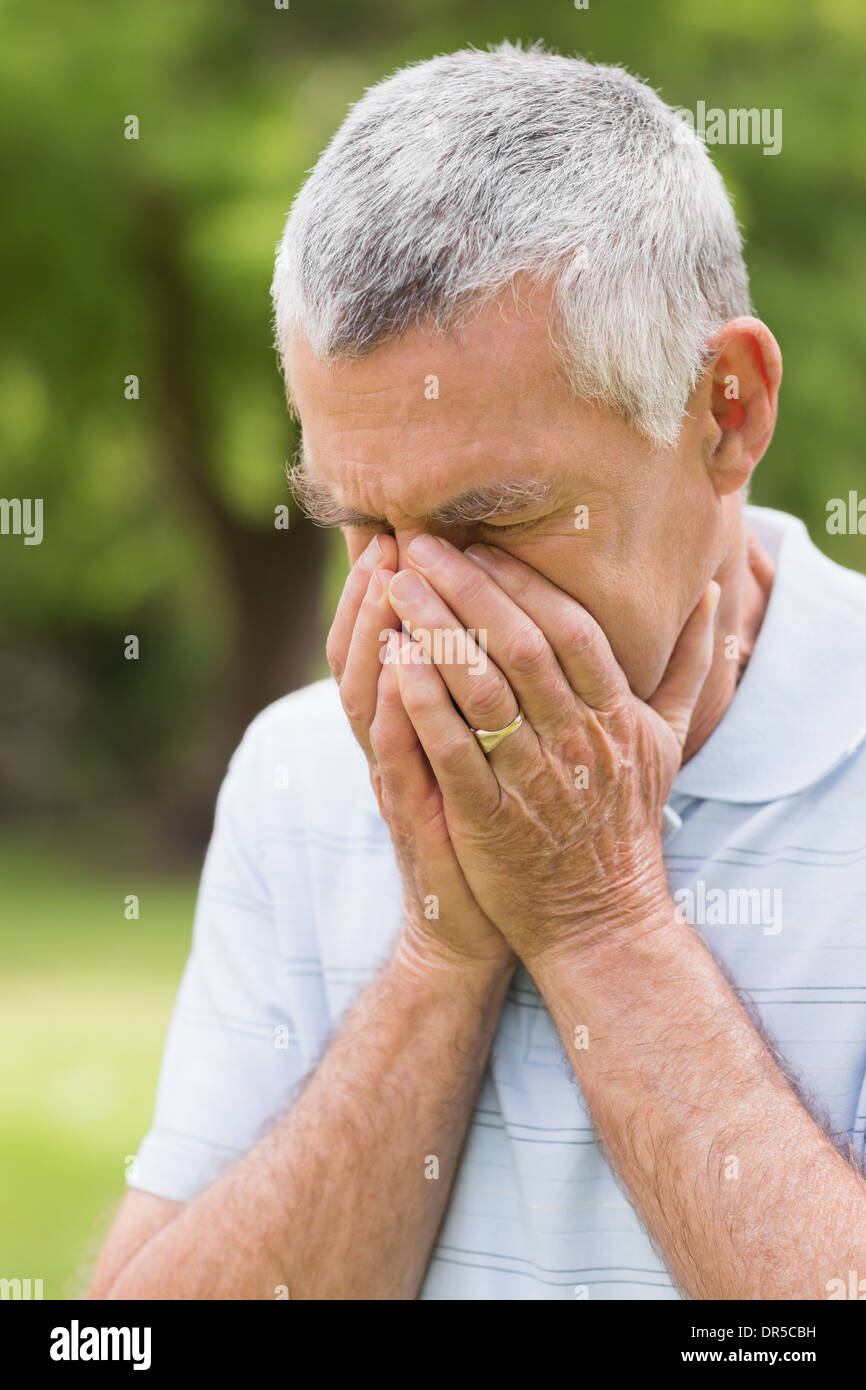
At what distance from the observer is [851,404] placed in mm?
9289

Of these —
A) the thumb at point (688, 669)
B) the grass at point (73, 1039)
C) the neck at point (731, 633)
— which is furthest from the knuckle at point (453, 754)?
the grass at point (73, 1039)

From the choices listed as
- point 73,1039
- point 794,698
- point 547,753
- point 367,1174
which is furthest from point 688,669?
point 73,1039

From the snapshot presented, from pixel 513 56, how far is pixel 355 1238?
1.77 meters

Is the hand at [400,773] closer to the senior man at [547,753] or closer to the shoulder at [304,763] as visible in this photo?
the senior man at [547,753]

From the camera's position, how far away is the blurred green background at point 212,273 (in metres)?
8.94

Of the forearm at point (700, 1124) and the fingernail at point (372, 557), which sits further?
the fingernail at point (372, 557)

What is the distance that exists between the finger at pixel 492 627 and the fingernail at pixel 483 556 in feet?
0.08

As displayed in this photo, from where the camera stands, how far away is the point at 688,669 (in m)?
2.09

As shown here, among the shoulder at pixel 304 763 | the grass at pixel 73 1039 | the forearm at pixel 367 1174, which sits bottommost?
the grass at pixel 73 1039

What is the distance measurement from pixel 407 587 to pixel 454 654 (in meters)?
0.11

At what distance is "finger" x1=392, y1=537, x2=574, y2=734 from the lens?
6.18 feet

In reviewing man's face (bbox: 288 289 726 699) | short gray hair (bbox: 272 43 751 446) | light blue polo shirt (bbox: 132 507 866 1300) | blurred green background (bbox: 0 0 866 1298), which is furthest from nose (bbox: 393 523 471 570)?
blurred green background (bbox: 0 0 866 1298)

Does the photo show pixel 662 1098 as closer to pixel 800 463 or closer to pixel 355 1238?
pixel 355 1238

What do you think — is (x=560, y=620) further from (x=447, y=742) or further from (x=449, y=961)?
(x=449, y=961)
